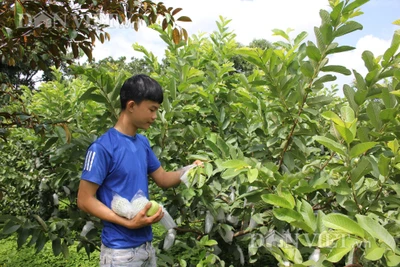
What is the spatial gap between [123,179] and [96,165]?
0.52 ft

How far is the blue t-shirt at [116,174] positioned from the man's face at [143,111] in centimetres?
12

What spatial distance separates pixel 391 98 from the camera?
166cm

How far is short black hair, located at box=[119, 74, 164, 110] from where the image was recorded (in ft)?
6.41

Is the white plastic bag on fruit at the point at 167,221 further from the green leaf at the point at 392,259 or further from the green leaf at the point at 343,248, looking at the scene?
the green leaf at the point at 392,259

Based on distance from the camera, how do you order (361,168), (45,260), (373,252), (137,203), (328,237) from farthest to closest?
(45,260), (137,203), (361,168), (328,237), (373,252)

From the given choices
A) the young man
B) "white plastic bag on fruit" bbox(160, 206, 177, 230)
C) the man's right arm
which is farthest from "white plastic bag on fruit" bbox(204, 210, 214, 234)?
the man's right arm

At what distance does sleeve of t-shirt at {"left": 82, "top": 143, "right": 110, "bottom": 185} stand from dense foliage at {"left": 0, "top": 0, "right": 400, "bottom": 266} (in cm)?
26

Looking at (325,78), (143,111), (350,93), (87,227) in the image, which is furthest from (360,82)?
(87,227)

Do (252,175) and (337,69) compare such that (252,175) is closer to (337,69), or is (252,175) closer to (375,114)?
(375,114)

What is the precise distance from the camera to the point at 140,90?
195cm

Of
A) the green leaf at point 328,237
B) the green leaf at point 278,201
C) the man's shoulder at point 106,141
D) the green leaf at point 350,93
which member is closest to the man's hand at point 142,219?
the man's shoulder at point 106,141

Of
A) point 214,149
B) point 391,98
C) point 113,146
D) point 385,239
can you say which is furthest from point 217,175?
point 385,239

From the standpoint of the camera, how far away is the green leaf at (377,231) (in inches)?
44.5

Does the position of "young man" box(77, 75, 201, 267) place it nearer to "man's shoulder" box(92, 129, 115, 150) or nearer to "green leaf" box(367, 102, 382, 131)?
"man's shoulder" box(92, 129, 115, 150)
